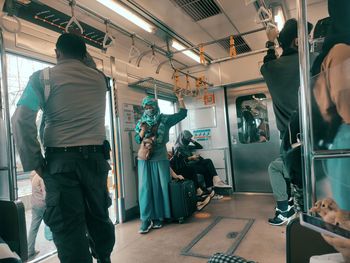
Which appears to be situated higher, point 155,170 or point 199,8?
point 199,8

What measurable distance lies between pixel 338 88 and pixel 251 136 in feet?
14.1

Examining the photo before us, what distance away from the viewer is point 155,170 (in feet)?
11.1

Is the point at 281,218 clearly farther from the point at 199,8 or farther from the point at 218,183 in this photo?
the point at 199,8

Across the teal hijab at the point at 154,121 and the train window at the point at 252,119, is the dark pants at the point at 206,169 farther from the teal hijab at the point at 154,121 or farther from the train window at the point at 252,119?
the teal hijab at the point at 154,121

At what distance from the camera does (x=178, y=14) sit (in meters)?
3.13

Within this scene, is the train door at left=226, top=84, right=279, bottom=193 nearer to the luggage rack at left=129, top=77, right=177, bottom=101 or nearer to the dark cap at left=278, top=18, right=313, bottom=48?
the luggage rack at left=129, top=77, right=177, bottom=101

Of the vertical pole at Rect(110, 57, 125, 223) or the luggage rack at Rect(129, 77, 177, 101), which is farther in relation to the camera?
the luggage rack at Rect(129, 77, 177, 101)

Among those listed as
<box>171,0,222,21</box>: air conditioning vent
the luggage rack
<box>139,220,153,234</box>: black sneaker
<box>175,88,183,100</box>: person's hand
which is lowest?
<box>139,220,153,234</box>: black sneaker

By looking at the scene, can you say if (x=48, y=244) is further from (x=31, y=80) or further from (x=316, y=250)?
(x=316, y=250)

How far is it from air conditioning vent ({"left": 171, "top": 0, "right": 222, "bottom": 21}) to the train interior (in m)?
0.01

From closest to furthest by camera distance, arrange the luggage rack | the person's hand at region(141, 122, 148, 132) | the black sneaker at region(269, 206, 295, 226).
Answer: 1. the black sneaker at region(269, 206, 295, 226)
2. the person's hand at region(141, 122, 148, 132)
3. the luggage rack

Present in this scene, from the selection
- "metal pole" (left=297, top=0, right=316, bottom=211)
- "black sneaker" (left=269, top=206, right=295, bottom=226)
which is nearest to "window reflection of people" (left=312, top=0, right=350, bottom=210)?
"metal pole" (left=297, top=0, right=316, bottom=211)

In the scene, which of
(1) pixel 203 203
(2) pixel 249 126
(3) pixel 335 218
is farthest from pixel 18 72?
(2) pixel 249 126

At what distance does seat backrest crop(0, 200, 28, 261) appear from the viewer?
149cm
